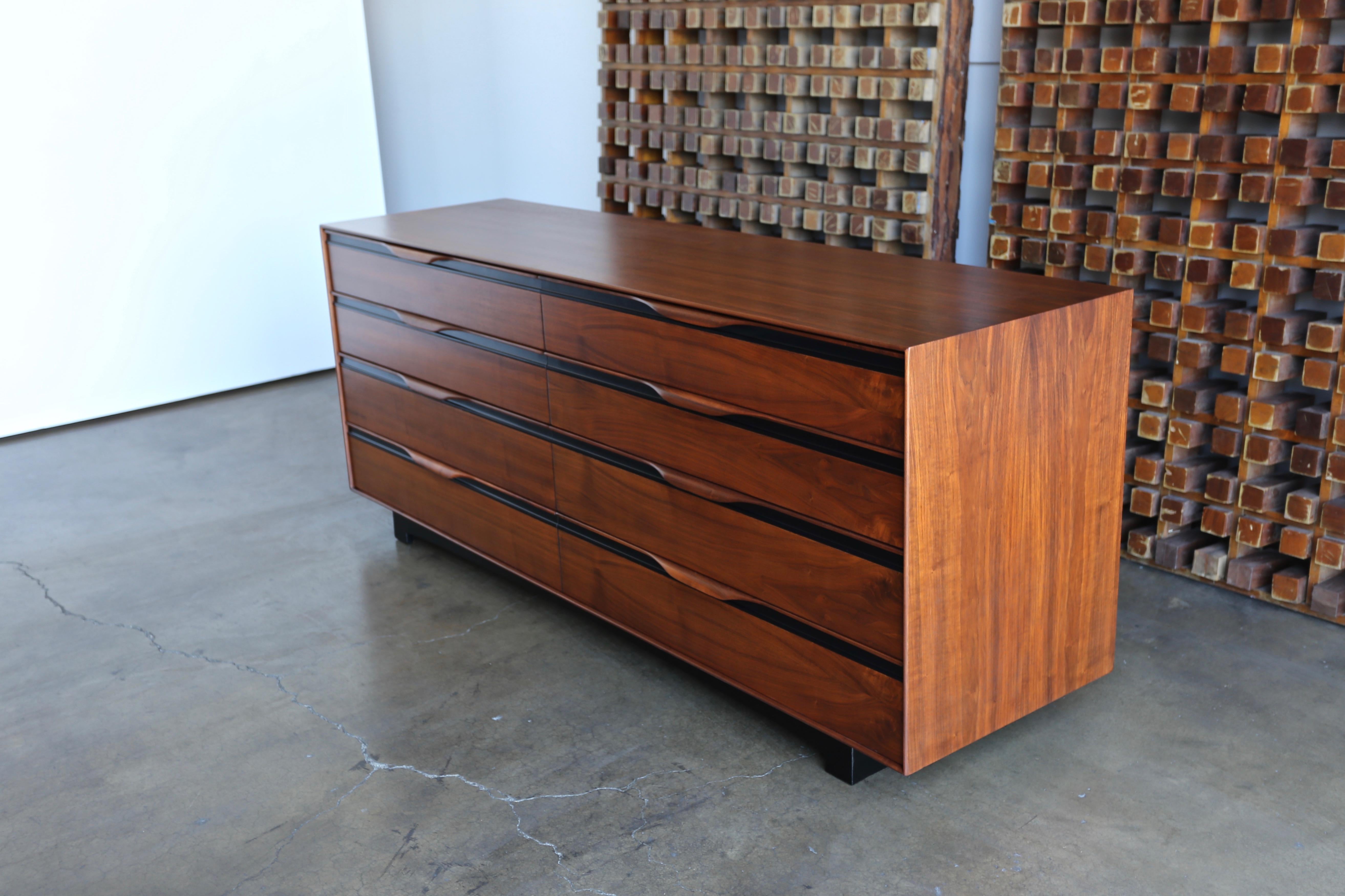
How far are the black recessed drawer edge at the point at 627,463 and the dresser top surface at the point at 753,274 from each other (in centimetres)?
35

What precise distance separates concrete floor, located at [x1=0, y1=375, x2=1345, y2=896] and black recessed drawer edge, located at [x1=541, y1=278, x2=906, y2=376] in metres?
0.83

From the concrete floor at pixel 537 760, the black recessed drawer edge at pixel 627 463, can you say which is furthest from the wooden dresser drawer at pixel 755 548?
the concrete floor at pixel 537 760

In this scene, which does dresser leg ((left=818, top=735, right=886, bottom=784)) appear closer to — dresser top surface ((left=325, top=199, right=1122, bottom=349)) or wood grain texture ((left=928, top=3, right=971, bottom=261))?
dresser top surface ((left=325, top=199, right=1122, bottom=349))

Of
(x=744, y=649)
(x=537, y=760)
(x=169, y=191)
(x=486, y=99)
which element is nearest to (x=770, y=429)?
(x=744, y=649)

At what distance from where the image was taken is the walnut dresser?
6.23ft

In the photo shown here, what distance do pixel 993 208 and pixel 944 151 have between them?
213 mm

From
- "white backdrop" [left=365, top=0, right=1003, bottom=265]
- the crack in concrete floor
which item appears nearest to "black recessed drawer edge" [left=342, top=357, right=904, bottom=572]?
the crack in concrete floor

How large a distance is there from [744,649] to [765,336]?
635mm

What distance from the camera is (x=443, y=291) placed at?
2.79 meters

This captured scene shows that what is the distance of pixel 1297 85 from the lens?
250 centimetres

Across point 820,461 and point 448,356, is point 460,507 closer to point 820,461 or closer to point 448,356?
point 448,356

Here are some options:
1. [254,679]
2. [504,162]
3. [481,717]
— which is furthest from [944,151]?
[504,162]

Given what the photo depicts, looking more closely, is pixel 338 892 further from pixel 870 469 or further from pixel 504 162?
pixel 504 162

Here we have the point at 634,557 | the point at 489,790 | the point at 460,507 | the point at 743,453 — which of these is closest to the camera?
the point at 743,453
